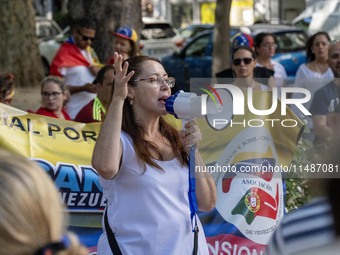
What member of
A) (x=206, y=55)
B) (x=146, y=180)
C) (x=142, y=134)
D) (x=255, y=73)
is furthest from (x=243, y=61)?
(x=206, y=55)

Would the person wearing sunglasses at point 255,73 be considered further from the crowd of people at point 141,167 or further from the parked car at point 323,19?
the parked car at point 323,19

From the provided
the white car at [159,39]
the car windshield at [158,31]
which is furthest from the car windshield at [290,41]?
the car windshield at [158,31]

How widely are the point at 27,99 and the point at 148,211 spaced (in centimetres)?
734

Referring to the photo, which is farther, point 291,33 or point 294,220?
point 291,33

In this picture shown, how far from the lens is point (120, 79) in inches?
157

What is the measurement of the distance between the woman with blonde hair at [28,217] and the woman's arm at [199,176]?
1.99m

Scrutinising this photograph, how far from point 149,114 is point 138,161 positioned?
0.30 meters

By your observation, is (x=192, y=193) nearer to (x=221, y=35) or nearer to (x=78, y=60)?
(x=78, y=60)

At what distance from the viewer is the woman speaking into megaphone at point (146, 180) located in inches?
156

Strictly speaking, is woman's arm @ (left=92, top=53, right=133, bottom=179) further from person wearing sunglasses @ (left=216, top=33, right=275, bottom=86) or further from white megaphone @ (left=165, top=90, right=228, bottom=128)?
person wearing sunglasses @ (left=216, top=33, right=275, bottom=86)

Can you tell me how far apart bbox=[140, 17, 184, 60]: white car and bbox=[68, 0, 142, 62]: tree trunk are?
10.0 metres

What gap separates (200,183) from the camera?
4.12 metres

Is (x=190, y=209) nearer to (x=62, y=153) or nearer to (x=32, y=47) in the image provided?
(x=62, y=153)

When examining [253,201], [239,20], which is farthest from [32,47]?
[239,20]
